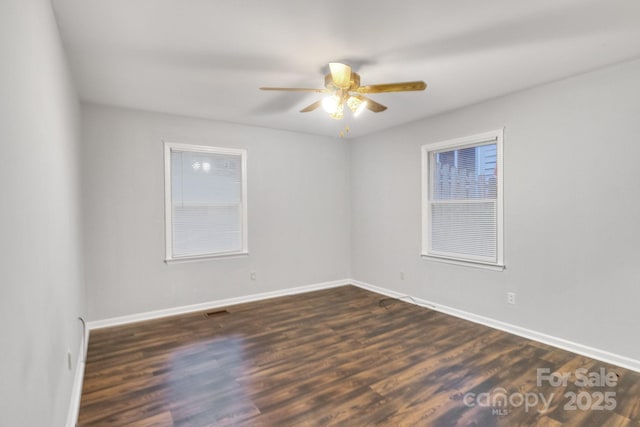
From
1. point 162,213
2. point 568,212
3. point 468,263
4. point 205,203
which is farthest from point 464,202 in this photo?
point 162,213

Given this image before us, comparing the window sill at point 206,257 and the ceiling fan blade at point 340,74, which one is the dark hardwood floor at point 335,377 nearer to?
the window sill at point 206,257

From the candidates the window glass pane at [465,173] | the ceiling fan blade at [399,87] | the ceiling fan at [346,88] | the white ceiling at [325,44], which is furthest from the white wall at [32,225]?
the window glass pane at [465,173]

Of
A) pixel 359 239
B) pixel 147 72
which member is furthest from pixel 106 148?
pixel 359 239

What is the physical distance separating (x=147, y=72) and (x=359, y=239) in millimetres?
3881

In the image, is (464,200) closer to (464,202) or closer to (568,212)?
(464,202)

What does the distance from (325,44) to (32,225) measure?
6.86ft

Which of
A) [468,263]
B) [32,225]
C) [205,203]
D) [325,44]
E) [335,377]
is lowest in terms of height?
[335,377]

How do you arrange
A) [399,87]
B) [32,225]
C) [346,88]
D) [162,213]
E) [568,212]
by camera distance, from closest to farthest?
[32,225] → [399,87] → [346,88] → [568,212] → [162,213]

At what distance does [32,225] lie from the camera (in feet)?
4.37

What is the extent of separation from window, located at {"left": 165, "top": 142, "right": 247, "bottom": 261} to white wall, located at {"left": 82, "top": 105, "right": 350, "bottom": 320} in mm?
111

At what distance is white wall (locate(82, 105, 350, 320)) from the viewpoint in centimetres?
371

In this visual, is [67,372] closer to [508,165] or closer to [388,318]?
[388,318]

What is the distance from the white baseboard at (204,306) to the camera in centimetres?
374

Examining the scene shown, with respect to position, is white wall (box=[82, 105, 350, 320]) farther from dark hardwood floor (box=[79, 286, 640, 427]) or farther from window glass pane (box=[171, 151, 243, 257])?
dark hardwood floor (box=[79, 286, 640, 427])
